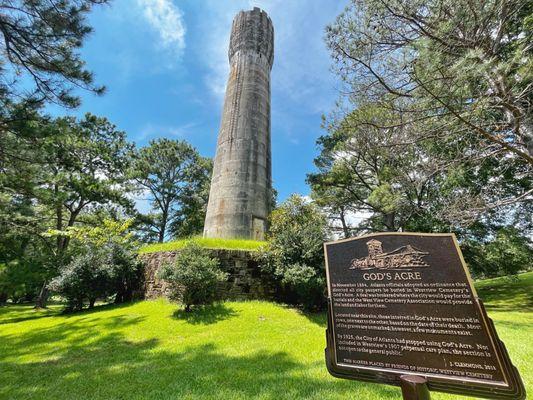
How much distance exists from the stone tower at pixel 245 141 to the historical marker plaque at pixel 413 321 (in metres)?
9.81

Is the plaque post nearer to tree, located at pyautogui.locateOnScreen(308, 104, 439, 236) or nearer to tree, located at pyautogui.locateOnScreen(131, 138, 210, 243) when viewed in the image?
tree, located at pyautogui.locateOnScreen(308, 104, 439, 236)

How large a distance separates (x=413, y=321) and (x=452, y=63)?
20.6ft

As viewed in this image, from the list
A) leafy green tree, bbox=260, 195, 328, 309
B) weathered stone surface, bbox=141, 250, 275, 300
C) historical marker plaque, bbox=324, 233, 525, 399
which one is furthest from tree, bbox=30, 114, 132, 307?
historical marker plaque, bbox=324, 233, 525, 399

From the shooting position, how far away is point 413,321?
7.86ft

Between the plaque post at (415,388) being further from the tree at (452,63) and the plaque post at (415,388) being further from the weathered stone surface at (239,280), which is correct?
the weathered stone surface at (239,280)

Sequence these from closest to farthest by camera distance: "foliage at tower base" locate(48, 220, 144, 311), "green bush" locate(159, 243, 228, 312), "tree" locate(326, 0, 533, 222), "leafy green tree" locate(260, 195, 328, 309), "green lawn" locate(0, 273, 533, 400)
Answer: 1. "green lawn" locate(0, 273, 533, 400)
2. "tree" locate(326, 0, 533, 222)
3. "green bush" locate(159, 243, 228, 312)
4. "leafy green tree" locate(260, 195, 328, 309)
5. "foliage at tower base" locate(48, 220, 144, 311)

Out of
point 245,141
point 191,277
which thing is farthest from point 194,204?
point 191,277

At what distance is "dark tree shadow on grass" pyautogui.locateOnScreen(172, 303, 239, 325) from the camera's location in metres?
7.30

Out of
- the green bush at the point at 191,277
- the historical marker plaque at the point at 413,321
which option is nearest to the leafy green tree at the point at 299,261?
the green bush at the point at 191,277

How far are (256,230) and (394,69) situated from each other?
846 centimetres

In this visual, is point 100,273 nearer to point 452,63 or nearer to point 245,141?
point 245,141

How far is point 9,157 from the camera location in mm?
7383

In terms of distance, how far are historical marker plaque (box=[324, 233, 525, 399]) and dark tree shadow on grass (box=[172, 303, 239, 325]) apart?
544 cm

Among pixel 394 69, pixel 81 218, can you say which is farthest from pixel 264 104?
pixel 81 218
